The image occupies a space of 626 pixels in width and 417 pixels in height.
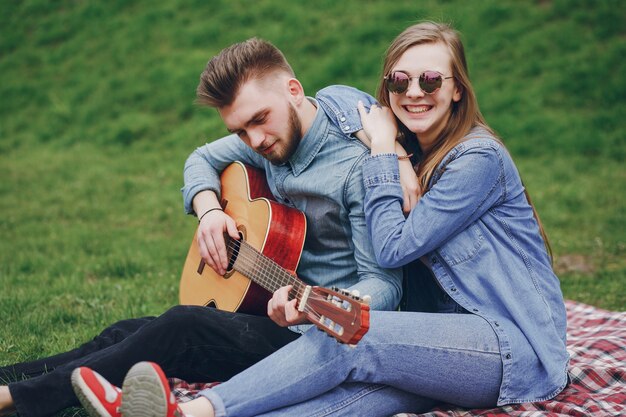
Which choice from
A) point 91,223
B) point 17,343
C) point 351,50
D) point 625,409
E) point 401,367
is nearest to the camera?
point 401,367

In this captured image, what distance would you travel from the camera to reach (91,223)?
7961 mm

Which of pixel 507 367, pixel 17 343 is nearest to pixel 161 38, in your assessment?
pixel 17 343

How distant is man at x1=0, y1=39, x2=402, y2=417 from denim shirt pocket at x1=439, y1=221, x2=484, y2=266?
0.29m

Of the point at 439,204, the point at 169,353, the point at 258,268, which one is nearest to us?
the point at 439,204

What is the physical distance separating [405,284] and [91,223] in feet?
16.8

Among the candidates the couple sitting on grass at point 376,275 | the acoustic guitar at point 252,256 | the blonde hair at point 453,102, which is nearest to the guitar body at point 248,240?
the acoustic guitar at point 252,256

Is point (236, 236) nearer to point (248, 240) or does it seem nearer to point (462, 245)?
point (248, 240)

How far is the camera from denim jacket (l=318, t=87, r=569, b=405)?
125 inches

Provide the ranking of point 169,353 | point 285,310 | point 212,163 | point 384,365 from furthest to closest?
point 212,163, point 169,353, point 384,365, point 285,310

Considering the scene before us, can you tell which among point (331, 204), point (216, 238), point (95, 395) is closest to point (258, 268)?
point (216, 238)

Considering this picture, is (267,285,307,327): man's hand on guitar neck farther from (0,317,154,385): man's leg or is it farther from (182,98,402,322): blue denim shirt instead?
(0,317,154,385): man's leg

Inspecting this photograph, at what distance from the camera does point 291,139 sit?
3639 millimetres

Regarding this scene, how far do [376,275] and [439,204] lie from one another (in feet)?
1.55

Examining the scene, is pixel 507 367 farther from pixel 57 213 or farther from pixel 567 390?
pixel 57 213
